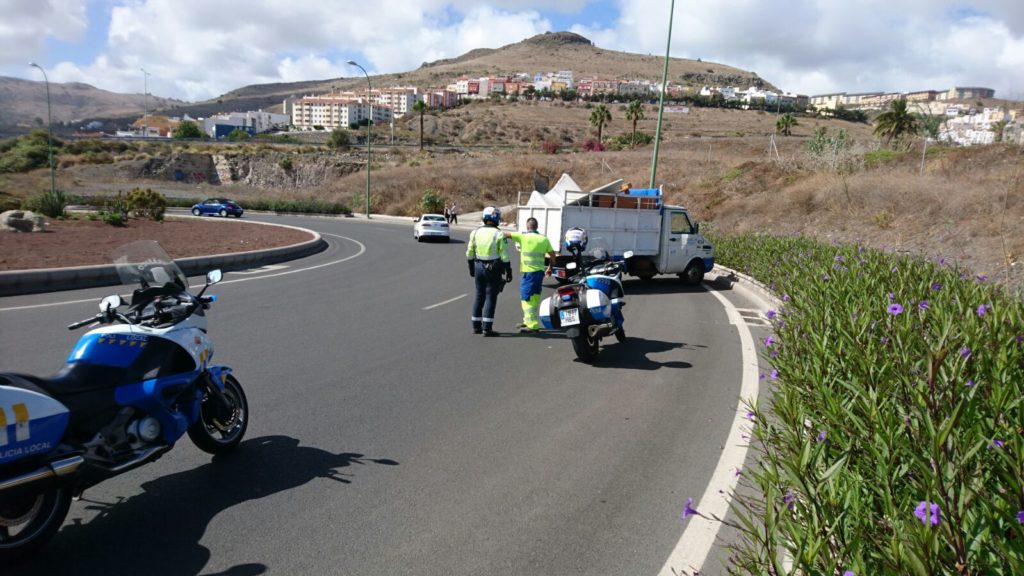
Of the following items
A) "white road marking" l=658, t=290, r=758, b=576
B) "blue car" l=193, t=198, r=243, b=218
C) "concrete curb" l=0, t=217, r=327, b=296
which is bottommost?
"blue car" l=193, t=198, r=243, b=218

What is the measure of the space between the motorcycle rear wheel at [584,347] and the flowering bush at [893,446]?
2179 mm

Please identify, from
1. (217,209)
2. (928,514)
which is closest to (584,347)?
(928,514)

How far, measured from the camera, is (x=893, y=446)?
3.38 metres

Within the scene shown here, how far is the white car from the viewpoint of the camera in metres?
30.5

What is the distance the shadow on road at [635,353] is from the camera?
8.32m

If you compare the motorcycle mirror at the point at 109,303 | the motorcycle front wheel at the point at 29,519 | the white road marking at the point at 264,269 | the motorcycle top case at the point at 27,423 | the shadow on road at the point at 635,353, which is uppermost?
the motorcycle mirror at the point at 109,303

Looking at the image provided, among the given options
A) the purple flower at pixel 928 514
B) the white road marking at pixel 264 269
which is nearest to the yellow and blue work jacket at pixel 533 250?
the purple flower at pixel 928 514

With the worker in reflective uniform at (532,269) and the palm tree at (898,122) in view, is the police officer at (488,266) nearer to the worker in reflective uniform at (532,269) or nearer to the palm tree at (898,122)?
the worker in reflective uniform at (532,269)

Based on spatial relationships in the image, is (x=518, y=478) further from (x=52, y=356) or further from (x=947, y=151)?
(x=947, y=151)

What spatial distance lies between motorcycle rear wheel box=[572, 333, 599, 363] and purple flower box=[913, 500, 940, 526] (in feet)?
19.0

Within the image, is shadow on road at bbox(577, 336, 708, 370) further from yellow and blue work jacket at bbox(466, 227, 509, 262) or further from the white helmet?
the white helmet

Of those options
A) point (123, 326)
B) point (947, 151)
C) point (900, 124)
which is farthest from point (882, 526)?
point (900, 124)

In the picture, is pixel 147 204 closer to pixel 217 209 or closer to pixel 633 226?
pixel 217 209

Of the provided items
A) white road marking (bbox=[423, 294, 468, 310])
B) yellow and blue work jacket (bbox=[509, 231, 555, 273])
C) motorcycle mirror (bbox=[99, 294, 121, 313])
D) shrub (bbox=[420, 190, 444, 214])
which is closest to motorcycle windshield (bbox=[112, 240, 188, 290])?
motorcycle mirror (bbox=[99, 294, 121, 313])
